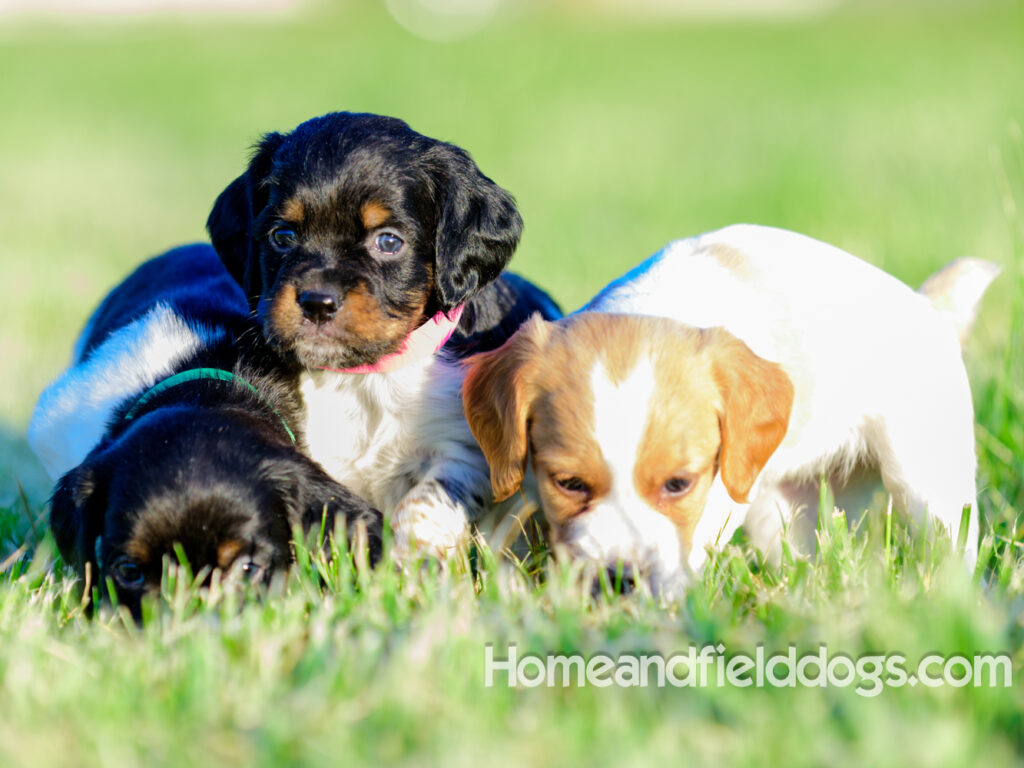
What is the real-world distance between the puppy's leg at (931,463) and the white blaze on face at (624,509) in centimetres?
109

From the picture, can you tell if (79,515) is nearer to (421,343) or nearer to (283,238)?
(283,238)

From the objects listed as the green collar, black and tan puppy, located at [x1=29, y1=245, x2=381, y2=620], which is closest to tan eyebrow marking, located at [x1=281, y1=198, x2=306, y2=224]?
black and tan puppy, located at [x1=29, y1=245, x2=381, y2=620]

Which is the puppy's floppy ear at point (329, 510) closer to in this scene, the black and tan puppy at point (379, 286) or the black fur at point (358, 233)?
the black and tan puppy at point (379, 286)

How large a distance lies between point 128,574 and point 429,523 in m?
1.09

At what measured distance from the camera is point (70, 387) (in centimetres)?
448

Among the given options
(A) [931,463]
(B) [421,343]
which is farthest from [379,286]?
(A) [931,463]

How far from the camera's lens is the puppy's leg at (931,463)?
395 centimetres

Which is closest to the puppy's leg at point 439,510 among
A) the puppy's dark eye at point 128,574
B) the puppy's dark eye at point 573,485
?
the puppy's dark eye at point 573,485

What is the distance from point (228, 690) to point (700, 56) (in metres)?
19.4

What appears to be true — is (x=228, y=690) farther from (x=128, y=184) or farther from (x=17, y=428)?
(x=128, y=184)

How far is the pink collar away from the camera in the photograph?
167 inches

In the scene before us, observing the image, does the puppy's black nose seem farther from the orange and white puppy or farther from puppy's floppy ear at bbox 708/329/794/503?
puppy's floppy ear at bbox 708/329/794/503

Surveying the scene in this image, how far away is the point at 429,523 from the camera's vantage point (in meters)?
3.94

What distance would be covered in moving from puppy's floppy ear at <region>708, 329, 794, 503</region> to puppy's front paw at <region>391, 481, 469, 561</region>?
3.39 ft
